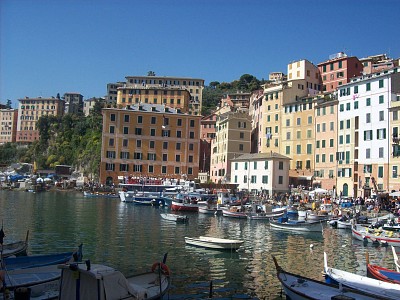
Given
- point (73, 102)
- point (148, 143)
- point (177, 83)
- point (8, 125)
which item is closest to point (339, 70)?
point (148, 143)

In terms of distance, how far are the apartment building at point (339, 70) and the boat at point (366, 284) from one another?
61.5 meters

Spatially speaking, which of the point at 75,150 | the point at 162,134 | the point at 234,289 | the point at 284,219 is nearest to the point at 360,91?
the point at 284,219

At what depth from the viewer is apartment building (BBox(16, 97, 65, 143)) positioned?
475ft

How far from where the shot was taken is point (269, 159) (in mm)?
62562

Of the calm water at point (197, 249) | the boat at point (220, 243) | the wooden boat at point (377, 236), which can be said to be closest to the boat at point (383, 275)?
the calm water at point (197, 249)

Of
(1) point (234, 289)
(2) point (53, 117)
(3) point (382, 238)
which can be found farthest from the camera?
(2) point (53, 117)

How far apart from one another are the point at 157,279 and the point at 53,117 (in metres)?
115

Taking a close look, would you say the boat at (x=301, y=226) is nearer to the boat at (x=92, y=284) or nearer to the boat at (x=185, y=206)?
the boat at (x=185, y=206)

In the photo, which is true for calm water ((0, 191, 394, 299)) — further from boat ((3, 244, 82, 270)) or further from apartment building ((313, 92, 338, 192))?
apartment building ((313, 92, 338, 192))

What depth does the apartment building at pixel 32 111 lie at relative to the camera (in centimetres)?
14475

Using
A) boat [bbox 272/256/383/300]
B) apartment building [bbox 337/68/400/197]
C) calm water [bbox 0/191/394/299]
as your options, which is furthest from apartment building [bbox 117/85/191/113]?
boat [bbox 272/256/383/300]

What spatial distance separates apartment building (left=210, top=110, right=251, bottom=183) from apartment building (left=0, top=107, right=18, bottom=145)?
98.6 m

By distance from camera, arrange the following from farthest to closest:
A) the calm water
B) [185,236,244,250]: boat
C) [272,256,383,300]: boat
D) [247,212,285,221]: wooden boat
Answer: [247,212,285,221]: wooden boat
[185,236,244,250]: boat
the calm water
[272,256,383,300]: boat

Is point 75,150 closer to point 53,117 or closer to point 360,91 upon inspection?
point 53,117
